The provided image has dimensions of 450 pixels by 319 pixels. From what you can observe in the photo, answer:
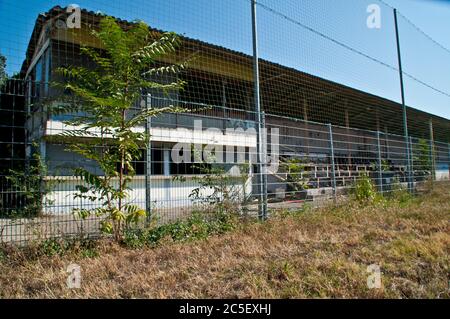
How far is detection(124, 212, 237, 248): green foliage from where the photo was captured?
4078mm

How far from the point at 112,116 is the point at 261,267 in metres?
2.40

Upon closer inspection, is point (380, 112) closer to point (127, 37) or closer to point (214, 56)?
point (214, 56)

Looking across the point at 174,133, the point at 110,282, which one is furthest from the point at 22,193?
the point at 174,133

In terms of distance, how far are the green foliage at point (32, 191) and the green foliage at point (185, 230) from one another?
1.17 metres

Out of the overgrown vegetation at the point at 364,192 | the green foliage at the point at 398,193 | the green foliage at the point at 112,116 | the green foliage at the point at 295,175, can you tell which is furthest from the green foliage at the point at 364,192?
the green foliage at the point at 112,116

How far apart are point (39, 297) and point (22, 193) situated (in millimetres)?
1924

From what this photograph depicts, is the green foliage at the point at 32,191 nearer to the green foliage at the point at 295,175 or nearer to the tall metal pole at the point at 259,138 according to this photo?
the tall metal pole at the point at 259,138

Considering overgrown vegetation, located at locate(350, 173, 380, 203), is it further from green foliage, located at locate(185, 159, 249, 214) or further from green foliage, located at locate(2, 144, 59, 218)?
green foliage, located at locate(2, 144, 59, 218)

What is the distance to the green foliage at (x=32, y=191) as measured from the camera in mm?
3898

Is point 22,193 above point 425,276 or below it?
above

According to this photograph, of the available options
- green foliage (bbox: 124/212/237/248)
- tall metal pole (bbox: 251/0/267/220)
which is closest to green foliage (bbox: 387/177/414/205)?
tall metal pole (bbox: 251/0/267/220)

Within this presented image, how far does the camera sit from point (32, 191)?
3975 millimetres

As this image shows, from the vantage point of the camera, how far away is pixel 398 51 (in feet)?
35.3

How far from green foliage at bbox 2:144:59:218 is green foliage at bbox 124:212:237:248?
117 cm
